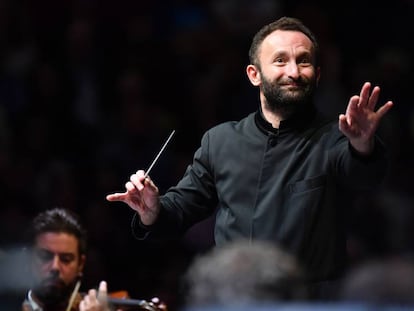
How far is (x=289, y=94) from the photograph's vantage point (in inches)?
147

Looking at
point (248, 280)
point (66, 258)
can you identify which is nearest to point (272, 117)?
point (66, 258)

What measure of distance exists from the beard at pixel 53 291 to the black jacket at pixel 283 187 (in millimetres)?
403

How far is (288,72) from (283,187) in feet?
1.13

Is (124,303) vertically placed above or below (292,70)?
below

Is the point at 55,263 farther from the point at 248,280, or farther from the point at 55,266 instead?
the point at 248,280

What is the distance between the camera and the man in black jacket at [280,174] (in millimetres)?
3627

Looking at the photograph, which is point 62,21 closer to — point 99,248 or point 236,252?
point 99,248

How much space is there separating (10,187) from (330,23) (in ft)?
5.85

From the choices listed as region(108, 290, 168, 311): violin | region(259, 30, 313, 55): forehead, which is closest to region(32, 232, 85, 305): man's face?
region(108, 290, 168, 311): violin

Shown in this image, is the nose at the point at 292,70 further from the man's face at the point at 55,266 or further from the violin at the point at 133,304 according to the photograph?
the man's face at the point at 55,266

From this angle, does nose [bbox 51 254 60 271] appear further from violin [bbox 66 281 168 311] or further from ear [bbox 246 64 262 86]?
ear [bbox 246 64 262 86]

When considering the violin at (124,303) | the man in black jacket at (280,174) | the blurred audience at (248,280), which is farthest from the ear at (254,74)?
the blurred audience at (248,280)

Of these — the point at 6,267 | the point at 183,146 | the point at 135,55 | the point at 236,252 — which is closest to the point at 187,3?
the point at 135,55

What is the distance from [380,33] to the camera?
6164 millimetres
